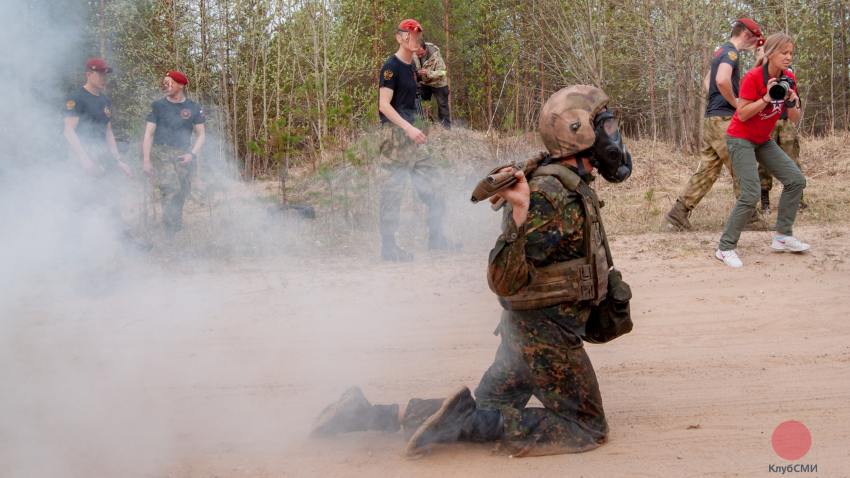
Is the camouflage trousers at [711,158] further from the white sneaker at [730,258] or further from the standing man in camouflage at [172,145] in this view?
the standing man in camouflage at [172,145]

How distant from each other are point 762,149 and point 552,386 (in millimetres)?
4425

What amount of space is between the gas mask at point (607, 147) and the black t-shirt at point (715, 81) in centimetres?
467

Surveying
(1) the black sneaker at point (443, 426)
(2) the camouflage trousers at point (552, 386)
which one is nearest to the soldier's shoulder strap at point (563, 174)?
(2) the camouflage trousers at point (552, 386)

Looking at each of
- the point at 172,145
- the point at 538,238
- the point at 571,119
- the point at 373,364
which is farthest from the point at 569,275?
the point at 172,145

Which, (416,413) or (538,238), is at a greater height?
(538,238)

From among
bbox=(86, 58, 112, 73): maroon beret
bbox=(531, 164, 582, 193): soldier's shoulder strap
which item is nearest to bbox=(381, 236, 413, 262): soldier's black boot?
bbox=(86, 58, 112, 73): maroon beret

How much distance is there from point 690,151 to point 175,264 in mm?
10686

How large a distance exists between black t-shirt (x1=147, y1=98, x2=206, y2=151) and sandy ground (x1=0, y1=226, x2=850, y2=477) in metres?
1.63

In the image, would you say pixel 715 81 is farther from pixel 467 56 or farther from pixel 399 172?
pixel 467 56

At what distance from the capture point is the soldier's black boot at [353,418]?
13.0ft

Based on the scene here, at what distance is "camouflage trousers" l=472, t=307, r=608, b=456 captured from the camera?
148 inches

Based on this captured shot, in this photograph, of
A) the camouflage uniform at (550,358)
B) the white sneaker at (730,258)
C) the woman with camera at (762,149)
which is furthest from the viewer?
the white sneaker at (730,258)

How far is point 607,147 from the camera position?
12.3 feet

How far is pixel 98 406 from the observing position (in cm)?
431
